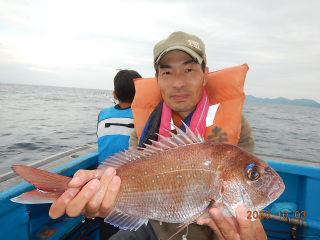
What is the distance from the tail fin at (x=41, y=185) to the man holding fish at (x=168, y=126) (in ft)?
0.26

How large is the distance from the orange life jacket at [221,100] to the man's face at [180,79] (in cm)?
40

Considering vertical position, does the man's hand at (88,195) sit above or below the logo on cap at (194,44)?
below

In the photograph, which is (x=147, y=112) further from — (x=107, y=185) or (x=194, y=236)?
(x=194, y=236)

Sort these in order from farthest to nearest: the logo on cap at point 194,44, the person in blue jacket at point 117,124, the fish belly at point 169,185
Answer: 1. the person in blue jacket at point 117,124
2. the logo on cap at point 194,44
3. the fish belly at point 169,185

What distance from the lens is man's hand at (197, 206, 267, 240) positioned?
5.46 ft

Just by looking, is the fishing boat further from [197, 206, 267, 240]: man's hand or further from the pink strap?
the pink strap

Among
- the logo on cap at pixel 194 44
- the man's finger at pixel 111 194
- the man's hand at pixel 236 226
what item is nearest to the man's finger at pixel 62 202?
the man's finger at pixel 111 194

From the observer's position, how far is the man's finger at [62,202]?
1.84m

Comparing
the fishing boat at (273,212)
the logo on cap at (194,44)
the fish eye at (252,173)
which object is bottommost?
the fishing boat at (273,212)

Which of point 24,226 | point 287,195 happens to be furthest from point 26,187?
point 287,195

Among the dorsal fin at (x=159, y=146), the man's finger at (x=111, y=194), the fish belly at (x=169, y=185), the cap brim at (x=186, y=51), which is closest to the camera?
the fish belly at (x=169, y=185)

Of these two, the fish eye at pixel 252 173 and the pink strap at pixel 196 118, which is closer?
the fish eye at pixel 252 173

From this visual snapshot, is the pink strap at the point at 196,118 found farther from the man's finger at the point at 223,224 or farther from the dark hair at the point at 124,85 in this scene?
the dark hair at the point at 124,85

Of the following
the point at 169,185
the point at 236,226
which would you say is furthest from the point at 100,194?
the point at 236,226
